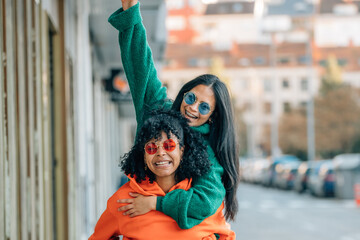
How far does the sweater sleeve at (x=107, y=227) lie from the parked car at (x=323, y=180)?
857 inches

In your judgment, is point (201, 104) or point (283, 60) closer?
point (201, 104)

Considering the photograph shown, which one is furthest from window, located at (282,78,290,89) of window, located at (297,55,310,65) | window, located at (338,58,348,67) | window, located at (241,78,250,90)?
window, located at (338,58,348,67)

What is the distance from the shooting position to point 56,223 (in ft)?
18.8

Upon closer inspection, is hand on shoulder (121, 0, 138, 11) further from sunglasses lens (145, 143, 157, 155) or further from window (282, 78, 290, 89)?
window (282, 78, 290, 89)

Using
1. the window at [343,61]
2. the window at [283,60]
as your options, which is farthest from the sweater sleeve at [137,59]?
the window at [283,60]

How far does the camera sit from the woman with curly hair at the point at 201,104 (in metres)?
2.72

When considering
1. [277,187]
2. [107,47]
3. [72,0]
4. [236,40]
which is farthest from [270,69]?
[72,0]

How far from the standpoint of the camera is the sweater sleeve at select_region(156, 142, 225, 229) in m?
2.49

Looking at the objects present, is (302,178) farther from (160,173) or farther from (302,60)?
(302,60)

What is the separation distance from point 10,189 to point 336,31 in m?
69.9

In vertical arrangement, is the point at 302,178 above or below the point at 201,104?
below

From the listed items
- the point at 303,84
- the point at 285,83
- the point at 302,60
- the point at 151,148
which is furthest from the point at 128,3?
the point at 302,60

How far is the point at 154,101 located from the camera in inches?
118

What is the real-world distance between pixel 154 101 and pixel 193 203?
666mm
